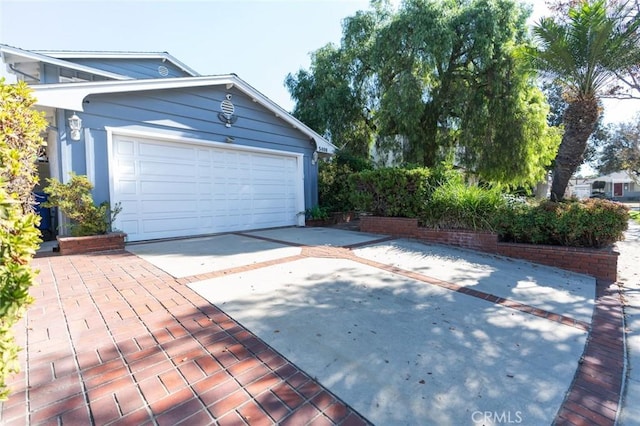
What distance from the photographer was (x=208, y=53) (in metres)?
9.89

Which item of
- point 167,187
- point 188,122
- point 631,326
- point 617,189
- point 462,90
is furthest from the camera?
point 617,189

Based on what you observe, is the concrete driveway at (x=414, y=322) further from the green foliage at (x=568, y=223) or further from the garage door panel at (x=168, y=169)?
the garage door panel at (x=168, y=169)

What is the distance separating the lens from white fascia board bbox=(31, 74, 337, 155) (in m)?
5.22

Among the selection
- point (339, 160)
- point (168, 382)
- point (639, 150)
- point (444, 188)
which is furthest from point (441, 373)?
point (639, 150)

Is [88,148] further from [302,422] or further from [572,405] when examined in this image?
[572,405]

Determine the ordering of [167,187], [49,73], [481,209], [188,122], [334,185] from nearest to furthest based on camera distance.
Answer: [481,209]
[167,187]
[188,122]
[49,73]
[334,185]

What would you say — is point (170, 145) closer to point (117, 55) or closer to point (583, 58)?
point (117, 55)

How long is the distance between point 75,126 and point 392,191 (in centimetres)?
678

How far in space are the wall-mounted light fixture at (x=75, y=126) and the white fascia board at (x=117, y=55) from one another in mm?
3422

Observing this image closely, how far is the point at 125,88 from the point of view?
607cm

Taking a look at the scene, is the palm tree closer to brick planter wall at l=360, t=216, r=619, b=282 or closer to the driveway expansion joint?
brick planter wall at l=360, t=216, r=619, b=282

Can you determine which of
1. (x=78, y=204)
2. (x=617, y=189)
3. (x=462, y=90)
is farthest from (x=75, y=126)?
(x=617, y=189)

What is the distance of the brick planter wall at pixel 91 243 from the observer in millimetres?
5172

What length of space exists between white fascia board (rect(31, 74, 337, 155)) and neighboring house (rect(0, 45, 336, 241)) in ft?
0.06
